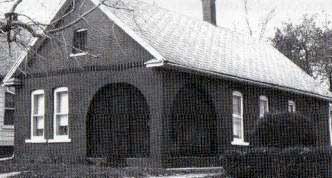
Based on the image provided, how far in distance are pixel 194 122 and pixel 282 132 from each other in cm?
709

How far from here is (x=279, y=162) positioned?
16.2 meters

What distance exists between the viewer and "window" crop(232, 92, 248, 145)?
2569 cm

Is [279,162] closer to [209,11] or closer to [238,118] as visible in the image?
[238,118]

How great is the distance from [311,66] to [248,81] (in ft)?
91.0

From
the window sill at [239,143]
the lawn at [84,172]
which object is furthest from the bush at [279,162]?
the window sill at [239,143]

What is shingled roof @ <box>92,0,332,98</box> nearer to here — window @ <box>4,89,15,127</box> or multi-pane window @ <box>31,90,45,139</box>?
multi-pane window @ <box>31,90,45,139</box>

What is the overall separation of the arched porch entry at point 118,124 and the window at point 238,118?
468 cm

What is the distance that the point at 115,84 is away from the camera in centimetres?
2311

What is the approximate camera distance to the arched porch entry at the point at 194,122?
23.2 meters

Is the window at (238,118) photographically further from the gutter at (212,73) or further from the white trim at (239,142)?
the gutter at (212,73)

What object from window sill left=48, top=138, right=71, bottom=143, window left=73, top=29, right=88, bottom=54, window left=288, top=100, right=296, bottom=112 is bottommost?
window sill left=48, top=138, right=71, bottom=143

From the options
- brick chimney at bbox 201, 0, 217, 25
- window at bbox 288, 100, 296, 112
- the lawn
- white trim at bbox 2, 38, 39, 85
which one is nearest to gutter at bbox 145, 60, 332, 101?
window at bbox 288, 100, 296, 112

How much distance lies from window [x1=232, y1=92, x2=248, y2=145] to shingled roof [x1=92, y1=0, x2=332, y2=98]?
108 centimetres

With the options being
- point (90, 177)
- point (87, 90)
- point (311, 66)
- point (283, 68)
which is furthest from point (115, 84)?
point (311, 66)
